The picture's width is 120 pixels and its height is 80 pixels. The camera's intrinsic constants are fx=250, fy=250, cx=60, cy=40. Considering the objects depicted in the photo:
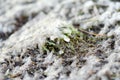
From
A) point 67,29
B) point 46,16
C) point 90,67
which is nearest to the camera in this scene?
point 90,67

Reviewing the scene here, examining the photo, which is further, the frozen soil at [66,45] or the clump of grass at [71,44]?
the clump of grass at [71,44]

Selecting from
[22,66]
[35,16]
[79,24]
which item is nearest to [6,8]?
[35,16]

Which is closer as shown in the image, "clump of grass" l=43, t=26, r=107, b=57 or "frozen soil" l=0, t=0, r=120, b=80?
"frozen soil" l=0, t=0, r=120, b=80

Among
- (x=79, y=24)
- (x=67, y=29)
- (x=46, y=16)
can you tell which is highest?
(x=46, y=16)

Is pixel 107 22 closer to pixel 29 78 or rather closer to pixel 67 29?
pixel 67 29
